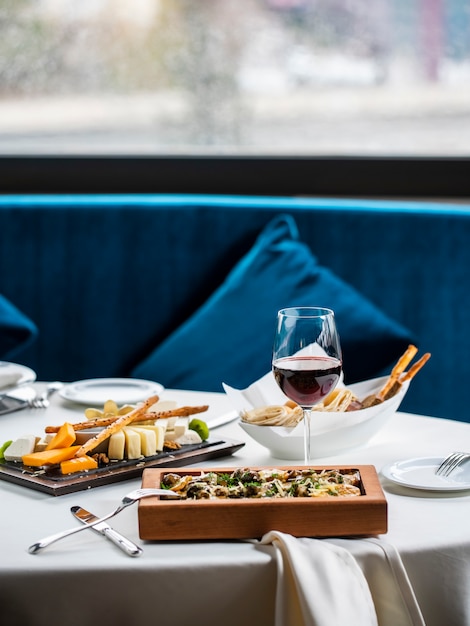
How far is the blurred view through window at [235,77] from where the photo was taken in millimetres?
3049

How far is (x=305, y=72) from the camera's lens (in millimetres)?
3168

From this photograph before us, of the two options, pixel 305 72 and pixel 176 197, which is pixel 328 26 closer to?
pixel 305 72

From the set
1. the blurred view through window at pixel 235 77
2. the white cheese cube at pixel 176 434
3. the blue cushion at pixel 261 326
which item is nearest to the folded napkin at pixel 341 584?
the white cheese cube at pixel 176 434

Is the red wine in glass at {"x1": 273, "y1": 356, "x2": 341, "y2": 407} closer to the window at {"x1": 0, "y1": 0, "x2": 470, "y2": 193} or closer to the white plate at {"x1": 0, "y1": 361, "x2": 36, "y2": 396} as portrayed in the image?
the white plate at {"x1": 0, "y1": 361, "x2": 36, "y2": 396}

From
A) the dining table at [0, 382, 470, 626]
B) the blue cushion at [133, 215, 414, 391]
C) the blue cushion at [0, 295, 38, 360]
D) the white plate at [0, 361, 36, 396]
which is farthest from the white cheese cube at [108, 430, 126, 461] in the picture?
the blue cushion at [0, 295, 38, 360]

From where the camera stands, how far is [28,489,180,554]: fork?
3.46ft

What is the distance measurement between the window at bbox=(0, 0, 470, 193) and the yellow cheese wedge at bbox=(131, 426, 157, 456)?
1940 mm

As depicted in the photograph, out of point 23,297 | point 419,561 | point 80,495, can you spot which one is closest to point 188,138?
point 23,297

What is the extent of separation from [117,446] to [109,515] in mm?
212

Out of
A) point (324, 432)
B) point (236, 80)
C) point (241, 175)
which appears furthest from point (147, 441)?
point (236, 80)

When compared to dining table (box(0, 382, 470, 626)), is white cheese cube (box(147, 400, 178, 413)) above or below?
above

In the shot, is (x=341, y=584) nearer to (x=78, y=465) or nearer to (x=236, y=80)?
(x=78, y=465)

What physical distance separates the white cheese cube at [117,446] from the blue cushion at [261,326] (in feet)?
4.04

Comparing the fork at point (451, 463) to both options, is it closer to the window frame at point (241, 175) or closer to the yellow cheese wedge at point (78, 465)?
the yellow cheese wedge at point (78, 465)
